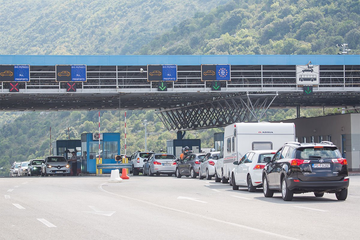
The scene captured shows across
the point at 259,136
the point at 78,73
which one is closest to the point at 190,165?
the point at 259,136

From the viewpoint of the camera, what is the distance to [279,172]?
1780 centimetres

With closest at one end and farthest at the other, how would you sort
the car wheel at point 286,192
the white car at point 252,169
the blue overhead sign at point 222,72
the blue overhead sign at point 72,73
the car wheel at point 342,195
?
the car wheel at point 286,192
the car wheel at point 342,195
the white car at point 252,169
the blue overhead sign at point 72,73
the blue overhead sign at point 222,72

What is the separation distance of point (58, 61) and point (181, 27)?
14405 centimetres

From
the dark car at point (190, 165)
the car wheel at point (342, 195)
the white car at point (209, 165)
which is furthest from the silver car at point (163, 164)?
the car wheel at point (342, 195)

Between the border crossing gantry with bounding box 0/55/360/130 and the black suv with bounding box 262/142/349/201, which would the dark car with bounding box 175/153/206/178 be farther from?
the black suv with bounding box 262/142/349/201

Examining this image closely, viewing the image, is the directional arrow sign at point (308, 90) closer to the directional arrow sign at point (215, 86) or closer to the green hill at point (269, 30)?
the directional arrow sign at point (215, 86)

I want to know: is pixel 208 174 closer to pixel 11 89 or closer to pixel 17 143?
pixel 11 89

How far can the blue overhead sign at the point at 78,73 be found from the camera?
154ft

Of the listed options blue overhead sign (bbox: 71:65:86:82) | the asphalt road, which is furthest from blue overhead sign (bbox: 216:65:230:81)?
Result: the asphalt road

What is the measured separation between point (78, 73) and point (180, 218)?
1381 inches

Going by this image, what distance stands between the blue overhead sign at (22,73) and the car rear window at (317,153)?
33213 millimetres

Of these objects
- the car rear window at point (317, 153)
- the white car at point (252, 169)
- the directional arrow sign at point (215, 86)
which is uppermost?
the directional arrow sign at point (215, 86)

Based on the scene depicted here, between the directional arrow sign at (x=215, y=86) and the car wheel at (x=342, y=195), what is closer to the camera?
the car wheel at (x=342, y=195)

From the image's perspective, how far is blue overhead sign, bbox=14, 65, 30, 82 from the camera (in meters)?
46.5
